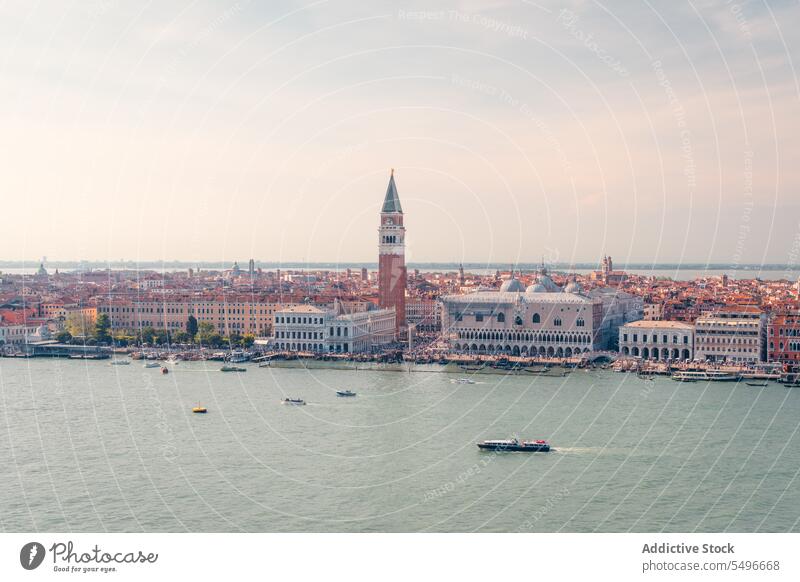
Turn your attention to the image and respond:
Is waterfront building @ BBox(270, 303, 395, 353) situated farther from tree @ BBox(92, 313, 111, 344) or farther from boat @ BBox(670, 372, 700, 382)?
boat @ BBox(670, 372, 700, 382)

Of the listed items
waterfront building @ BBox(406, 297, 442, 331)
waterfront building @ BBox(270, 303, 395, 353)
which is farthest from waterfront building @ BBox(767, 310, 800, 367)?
waterfront building @ BBox(406, 297, 442, 331)

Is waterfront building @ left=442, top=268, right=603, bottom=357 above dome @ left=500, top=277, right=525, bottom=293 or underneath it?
underneath

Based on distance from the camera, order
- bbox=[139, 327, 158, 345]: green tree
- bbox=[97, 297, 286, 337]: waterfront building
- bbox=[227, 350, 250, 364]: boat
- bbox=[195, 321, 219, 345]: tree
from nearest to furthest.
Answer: bbox=[227, 350, 250, 364]: boat
bbox=[195, 321, 219, 345]: tree
bbox=[139, 327, 158, 345]: green tree
bbox=[97, 297, 286, 337]: waterfront building

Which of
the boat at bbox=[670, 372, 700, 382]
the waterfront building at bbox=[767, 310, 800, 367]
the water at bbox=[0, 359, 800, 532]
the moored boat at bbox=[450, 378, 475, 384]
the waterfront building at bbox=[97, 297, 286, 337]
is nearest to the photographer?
the water at bbox=[0, 359, 800, 532]

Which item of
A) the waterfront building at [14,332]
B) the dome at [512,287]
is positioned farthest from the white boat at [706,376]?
the waterfront building at [14,332]

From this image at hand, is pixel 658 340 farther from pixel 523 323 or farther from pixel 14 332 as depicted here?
pixel 14 332

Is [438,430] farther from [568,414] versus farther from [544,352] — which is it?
[544,352]

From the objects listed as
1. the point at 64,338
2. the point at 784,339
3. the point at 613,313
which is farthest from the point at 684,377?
the point at 64,338
